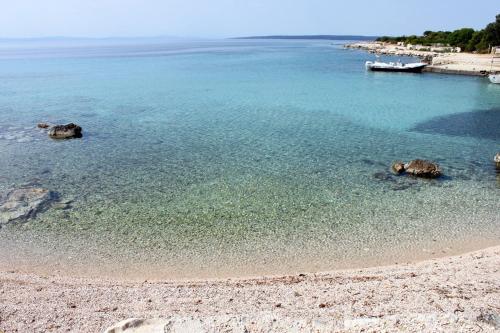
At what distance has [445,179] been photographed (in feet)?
59.5

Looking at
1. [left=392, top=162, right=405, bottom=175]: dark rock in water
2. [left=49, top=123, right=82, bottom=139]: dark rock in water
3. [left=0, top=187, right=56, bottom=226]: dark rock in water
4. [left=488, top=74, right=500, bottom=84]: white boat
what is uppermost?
[left=488, top=74, right=500, bottom=84]: white boat

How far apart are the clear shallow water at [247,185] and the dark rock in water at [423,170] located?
50 centimetres

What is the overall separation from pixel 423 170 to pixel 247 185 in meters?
7.58

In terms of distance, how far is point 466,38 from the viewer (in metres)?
105

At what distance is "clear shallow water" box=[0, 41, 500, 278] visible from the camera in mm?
12383

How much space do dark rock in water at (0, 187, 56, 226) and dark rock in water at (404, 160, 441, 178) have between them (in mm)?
14691

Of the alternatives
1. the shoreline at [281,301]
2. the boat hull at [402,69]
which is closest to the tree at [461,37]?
the boat hull at [402,69]

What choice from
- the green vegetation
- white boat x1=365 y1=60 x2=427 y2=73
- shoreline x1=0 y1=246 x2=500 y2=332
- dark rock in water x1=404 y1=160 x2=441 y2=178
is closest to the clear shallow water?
dark rock in water x1=404 y1=160 x2=441 y2=178

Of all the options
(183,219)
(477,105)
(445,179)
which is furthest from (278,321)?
(477,105)

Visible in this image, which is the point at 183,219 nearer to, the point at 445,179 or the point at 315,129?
the point at 445,179

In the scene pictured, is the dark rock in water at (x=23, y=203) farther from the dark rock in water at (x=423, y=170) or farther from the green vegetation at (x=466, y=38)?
the green vegetation at (x=466, y=38)

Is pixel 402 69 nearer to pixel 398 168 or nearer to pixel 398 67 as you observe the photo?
pixel 398 67

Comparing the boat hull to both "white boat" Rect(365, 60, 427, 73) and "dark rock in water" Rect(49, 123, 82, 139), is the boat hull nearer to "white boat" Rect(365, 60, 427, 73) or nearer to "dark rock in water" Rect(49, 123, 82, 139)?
"white boat" Rect(365, 60, 427, 73)

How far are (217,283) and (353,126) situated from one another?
2049 centimetres
